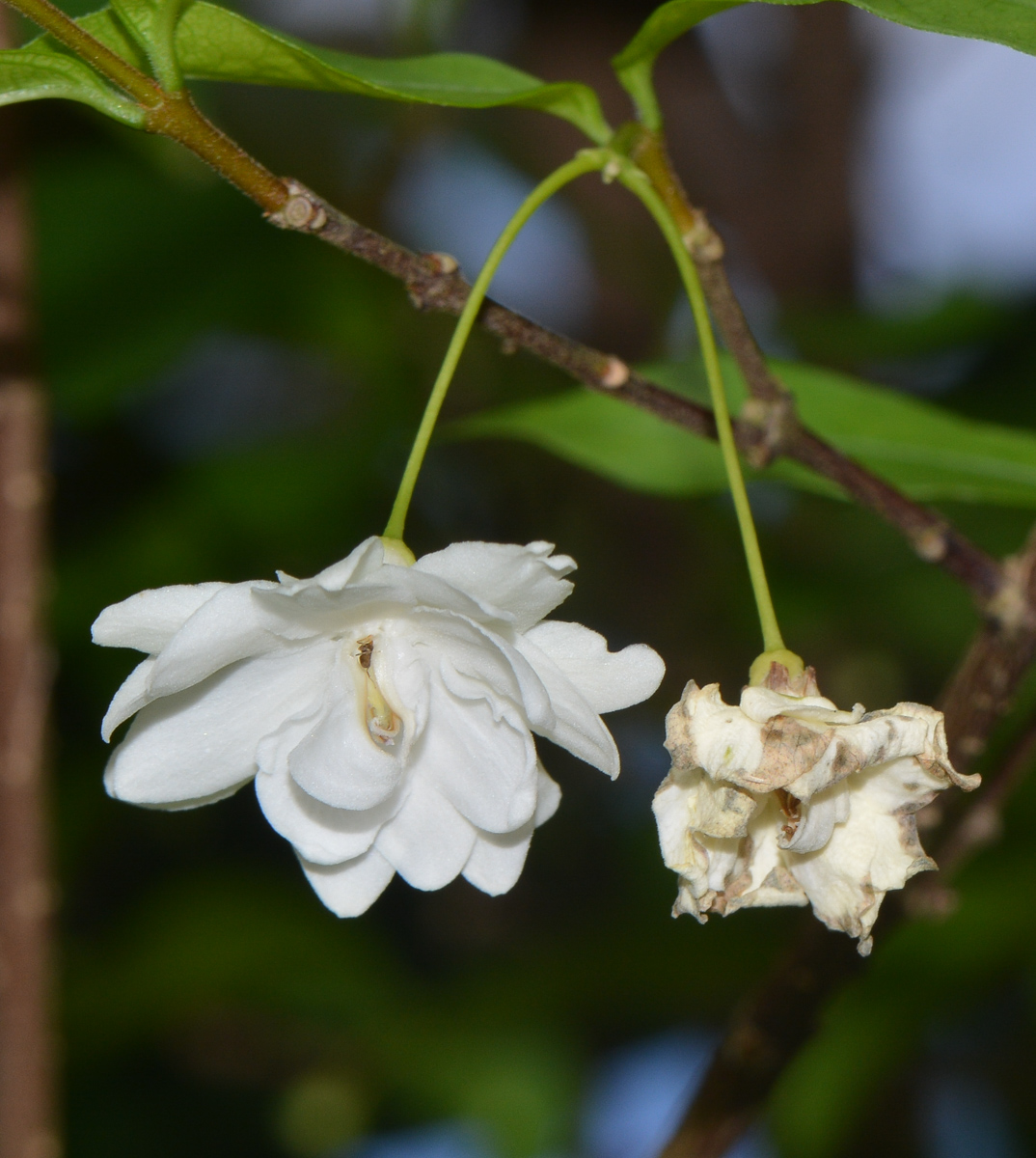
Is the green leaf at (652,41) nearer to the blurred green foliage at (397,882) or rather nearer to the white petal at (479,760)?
the white petal at (479,760)

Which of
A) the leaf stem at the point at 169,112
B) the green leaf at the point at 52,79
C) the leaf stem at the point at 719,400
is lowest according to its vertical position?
the leaf stem at the point at 719,400

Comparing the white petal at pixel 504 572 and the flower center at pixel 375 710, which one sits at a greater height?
the white petal at pixel 504 572

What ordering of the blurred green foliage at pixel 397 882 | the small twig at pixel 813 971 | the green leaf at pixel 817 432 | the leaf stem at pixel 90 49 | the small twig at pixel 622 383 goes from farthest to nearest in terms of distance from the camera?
the blurred green foliage at pixel 397 882
the green leaf at pixel 817 432
the small twig at pixel 813 971
the small twig at pixel 622 383
the leaf stem at pixel 90 49

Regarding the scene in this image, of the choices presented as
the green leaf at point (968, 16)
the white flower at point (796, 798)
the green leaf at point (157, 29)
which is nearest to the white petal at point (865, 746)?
the white flower at point (796, 798)

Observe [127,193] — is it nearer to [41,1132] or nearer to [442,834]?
[41,1132]

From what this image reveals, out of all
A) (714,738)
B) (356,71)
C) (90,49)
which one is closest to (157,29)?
(90,49)

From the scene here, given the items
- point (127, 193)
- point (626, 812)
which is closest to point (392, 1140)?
point (626, 812)

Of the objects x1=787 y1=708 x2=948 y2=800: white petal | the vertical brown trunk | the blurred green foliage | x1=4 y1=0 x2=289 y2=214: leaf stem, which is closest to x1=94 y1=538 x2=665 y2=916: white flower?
x1=787 y1=708 x2=948 y2=800: white petal
